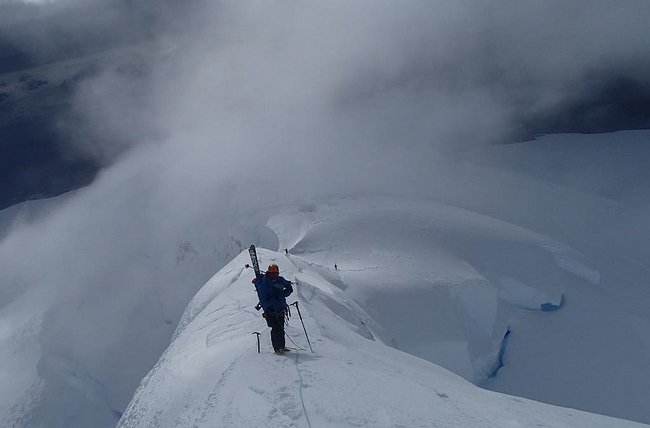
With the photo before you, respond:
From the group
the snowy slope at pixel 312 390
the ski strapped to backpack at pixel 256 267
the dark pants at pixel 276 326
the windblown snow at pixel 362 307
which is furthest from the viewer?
the ski strapped to backpack at pixel 256 267

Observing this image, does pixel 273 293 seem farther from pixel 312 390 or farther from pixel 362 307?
pixel 362 307

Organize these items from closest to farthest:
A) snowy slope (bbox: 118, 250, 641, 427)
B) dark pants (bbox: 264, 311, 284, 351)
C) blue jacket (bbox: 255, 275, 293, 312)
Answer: snowy slope (bbox: 118, 250, 641, 427), blue jacket (bbox: 255, 275, 293, 312), dark pants (bbox: 264, 311, 284, 351)

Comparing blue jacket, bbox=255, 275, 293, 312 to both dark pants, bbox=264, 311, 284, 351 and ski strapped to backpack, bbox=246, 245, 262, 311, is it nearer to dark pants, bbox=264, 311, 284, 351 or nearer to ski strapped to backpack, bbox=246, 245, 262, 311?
dark pants, bbox=264, 311, 284, 351

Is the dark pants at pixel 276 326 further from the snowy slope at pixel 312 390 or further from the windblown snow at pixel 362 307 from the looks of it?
the windblown snow at pixel 362 307

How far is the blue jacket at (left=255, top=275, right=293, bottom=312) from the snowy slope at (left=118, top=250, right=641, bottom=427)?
1.15m

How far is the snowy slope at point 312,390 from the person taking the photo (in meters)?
8.55

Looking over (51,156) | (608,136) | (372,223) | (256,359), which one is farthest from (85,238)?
(608,136)

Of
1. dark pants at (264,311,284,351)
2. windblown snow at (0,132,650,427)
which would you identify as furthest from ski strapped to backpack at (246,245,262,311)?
windblown snow at (0,132,650,427)

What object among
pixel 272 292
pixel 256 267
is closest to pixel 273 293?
pixel 272 292

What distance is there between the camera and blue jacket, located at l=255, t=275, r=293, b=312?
34.8ft

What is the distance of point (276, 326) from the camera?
1091 centimetres

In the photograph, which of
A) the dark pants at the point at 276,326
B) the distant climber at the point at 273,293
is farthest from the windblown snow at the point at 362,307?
the distant climber at the point at 273,293

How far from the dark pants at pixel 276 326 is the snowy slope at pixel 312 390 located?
0.87 ft

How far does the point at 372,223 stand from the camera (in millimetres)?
31844
